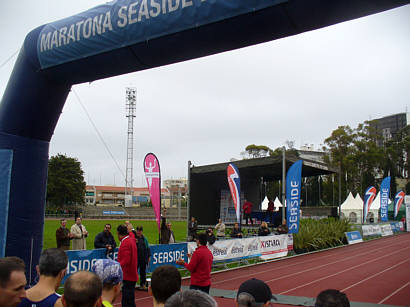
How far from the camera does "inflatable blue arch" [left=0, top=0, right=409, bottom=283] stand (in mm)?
5344

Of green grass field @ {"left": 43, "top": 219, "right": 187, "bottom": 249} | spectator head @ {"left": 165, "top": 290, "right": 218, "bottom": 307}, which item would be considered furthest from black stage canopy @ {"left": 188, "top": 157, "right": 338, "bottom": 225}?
spectator head @ {"left": 165, "top": 290, "right": 218, "bottom": 307}

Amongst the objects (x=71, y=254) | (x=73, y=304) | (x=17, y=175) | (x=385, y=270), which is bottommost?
(x=385, y=270)

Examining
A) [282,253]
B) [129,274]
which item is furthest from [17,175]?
[282,253]

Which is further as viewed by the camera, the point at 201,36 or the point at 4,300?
the point at 201,36

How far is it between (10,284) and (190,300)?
1.20m

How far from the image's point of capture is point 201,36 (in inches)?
231

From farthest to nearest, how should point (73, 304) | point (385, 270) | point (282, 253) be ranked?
point (282, 253) < point (385, 270) < point (73, 304)

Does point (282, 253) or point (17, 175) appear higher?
point (17, 175)

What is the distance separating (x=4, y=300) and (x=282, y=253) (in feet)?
49.6

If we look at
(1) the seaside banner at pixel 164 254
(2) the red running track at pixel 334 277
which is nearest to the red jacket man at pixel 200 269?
(2) the red running track at pixel 334 277

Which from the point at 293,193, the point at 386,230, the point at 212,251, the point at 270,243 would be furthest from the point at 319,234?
the point at 386,230

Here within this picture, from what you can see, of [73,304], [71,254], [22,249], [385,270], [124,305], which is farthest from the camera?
[385,270]

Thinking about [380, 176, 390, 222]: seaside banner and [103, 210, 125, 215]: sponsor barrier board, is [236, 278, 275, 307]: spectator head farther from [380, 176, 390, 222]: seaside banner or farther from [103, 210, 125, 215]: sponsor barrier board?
[103, 210, 125, 215]: sponsor barrier board

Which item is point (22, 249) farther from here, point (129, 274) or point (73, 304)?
point (73, 304)
